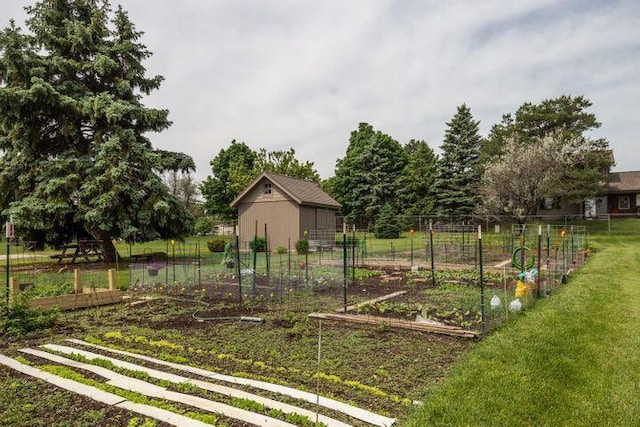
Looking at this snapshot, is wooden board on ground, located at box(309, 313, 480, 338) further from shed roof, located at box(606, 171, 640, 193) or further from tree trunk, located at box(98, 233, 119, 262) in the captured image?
shed roof, located at box(606, 171, 640, 193)

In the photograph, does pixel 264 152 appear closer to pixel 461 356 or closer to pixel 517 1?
pixel 517 1

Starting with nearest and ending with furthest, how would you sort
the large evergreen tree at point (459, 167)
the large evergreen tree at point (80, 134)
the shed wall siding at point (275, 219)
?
the large evergreen tree at point (80, 134)
the shed wall siding at point (275, 219)
the large evergreen tree at point (459, 167)

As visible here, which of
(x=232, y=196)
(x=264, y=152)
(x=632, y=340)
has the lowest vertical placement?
(x=632, y=340)

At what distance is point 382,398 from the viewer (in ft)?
11.1

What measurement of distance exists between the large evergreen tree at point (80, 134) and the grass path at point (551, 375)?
1280 cm

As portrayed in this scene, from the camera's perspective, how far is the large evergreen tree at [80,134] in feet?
46.3

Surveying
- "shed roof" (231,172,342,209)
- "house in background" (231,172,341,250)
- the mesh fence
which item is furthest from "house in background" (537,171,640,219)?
the mesh fence

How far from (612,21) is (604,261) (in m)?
7.98

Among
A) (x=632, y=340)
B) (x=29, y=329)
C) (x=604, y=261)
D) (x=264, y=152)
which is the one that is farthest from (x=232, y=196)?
(x=632, y=340)

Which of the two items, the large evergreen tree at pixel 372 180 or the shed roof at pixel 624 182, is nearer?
the shed roof at pixel 624 182

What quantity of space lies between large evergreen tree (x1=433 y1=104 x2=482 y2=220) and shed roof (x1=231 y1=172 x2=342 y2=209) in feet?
35.8

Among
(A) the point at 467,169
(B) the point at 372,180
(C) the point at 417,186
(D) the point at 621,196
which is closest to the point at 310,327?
(A) the point at 467,169

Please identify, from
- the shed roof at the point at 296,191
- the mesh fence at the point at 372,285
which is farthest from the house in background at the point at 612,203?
the mesh fence at the point at 372,285

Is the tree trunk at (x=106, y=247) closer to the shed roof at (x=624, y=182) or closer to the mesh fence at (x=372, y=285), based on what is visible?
the mesh fence at (x=372, y=285)
